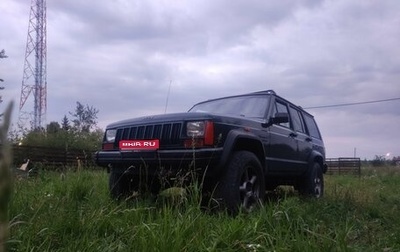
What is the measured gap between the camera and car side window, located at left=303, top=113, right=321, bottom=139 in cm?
799

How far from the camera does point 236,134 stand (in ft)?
15.1

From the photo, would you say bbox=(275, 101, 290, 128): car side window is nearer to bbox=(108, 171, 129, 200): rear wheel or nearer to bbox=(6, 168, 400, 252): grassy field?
bbox=(6, 168, 400, 252): grassy field

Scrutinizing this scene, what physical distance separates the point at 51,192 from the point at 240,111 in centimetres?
261

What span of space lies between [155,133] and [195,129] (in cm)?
52

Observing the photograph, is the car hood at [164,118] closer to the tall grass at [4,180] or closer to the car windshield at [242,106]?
the car windshield at [242,106]

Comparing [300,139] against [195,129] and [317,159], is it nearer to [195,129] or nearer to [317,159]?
[317,159]

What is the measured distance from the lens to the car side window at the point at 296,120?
23.0ft

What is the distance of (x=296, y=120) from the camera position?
7281mm

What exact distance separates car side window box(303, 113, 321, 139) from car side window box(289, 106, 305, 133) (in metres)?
0.37

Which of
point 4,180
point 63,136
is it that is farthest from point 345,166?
point 4,180

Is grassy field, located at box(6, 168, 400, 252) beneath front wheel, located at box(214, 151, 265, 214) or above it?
beneath

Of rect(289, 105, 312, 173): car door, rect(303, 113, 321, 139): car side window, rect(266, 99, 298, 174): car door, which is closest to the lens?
rect(266, 99, 298, 174): car door

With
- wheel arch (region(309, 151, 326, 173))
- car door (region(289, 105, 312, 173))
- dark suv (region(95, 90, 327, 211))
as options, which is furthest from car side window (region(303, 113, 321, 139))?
dark suv (region(95, 90, 327, 211))

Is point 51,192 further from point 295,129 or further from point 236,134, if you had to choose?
point 295,129
